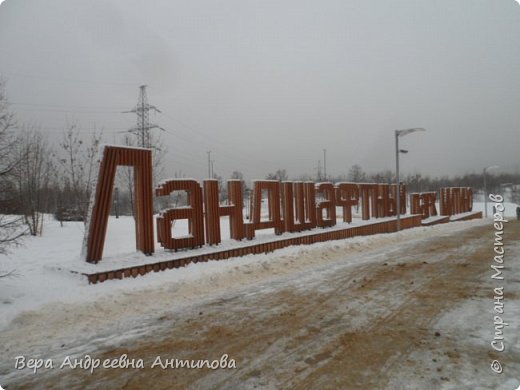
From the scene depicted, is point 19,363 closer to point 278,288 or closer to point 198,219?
point 278,288

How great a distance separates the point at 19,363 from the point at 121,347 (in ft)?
4.11

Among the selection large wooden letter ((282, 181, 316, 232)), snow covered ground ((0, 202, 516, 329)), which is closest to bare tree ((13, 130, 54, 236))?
snow covered ground ((0, 202, 516, 329))

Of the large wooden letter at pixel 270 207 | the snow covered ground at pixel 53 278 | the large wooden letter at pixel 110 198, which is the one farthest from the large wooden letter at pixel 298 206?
the large wooden letter at pixel 110 198

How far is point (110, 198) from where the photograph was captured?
946cm

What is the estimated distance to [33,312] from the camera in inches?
234

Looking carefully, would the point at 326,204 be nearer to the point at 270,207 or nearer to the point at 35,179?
the point at 270,207

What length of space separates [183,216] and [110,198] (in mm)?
2501

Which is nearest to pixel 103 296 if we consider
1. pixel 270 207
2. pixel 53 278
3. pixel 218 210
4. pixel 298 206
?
pixel 53 278

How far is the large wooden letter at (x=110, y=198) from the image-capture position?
9.07 meters

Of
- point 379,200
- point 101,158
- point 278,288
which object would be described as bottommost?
point 278,288

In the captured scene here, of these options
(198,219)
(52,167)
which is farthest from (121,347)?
(52,167)

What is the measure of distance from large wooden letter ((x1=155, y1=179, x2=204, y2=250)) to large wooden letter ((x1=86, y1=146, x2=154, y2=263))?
0.44 m

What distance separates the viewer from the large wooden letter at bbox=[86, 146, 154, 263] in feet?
29.8

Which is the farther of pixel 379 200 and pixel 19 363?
pixel 379 200
